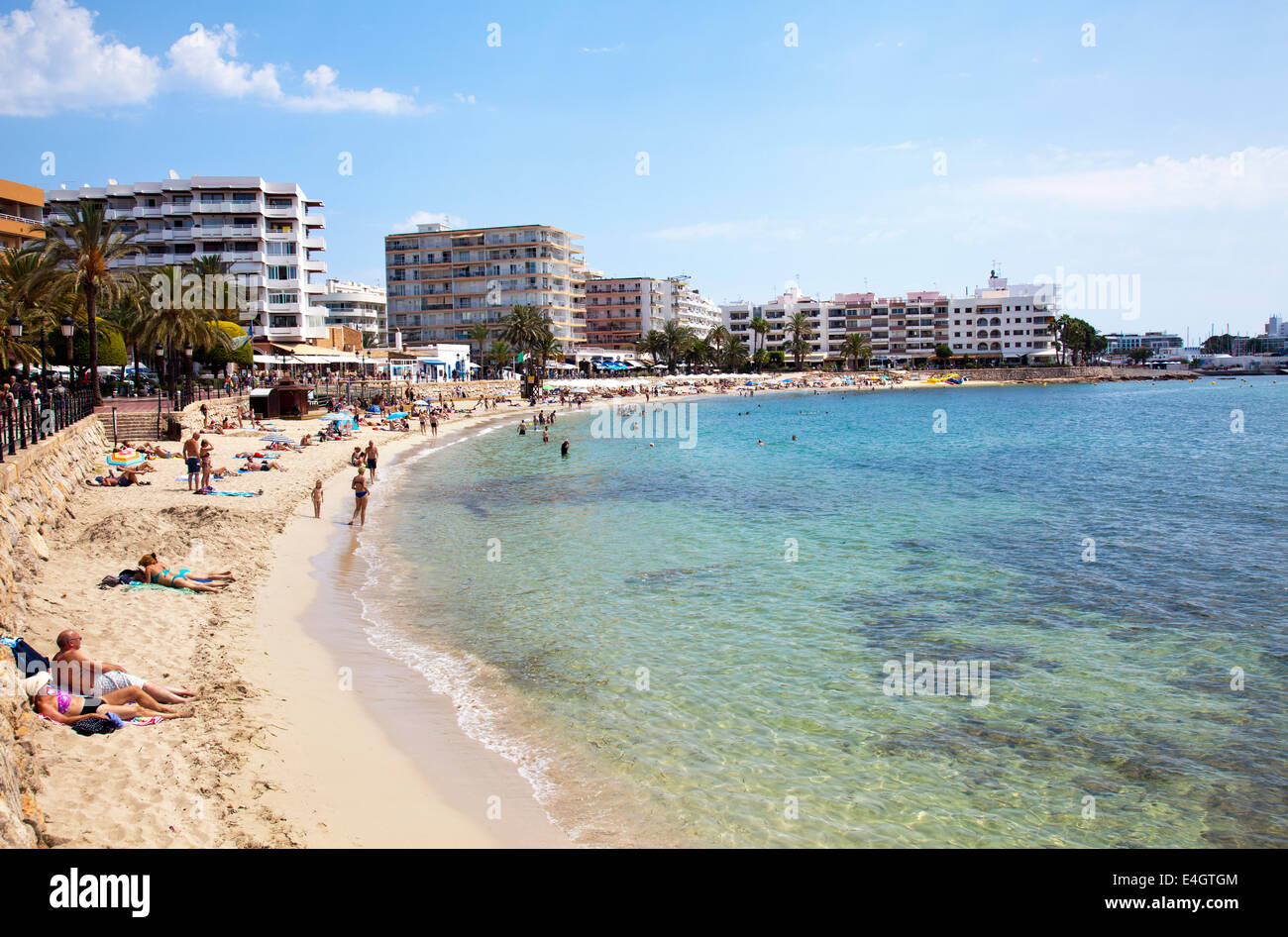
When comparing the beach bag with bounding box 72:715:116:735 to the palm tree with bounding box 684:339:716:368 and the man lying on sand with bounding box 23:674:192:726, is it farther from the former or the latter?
the palm tree with bounding box 684:339:716:368

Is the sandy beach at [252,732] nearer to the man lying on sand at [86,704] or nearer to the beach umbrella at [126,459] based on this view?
the man lying on sand at [86,704]

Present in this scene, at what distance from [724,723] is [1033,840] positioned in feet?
12.7

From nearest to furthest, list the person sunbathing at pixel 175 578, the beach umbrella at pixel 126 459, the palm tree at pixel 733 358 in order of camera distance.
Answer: the person sunbathing at pixel 175 578 → the beach umbrella at pixel 126 459 → the palm tree at pixel 733 358

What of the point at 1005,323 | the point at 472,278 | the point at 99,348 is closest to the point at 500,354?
the point at 472,278

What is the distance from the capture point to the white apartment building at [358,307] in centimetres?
11494

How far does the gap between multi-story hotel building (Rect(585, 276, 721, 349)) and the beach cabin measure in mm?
90217

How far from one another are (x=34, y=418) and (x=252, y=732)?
14.4 metres

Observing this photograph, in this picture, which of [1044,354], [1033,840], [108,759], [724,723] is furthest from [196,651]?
[1044,354]

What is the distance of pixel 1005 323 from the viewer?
159 meters

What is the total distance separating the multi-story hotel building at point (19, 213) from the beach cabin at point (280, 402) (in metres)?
19.5

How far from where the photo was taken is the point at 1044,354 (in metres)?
161

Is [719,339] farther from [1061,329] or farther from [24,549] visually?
[24,549]

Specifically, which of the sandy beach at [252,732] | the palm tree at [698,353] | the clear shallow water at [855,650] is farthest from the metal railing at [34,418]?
the palm tree at [698,353]

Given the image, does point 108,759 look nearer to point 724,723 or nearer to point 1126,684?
point 724,723
